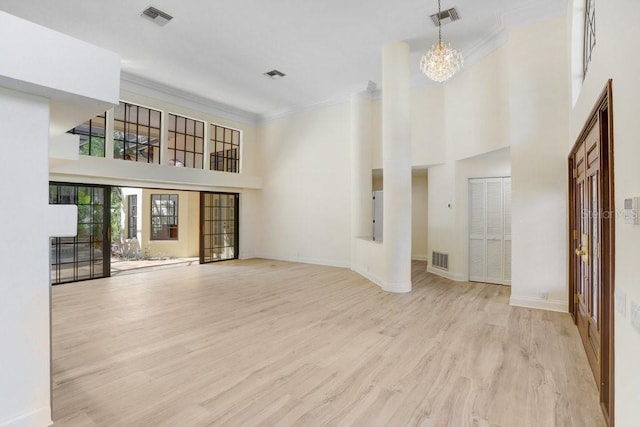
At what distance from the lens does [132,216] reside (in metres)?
11.5

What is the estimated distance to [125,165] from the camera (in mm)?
6852

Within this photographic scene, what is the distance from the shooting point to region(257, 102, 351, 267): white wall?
27.6 ft

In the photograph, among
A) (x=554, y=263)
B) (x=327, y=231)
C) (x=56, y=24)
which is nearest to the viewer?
(x=554, y=263)

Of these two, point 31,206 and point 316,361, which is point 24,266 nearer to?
point 31,206

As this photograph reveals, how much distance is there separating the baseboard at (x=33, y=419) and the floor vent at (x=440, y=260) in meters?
→ 6.38

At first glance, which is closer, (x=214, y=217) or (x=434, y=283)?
(x=434, y=283)

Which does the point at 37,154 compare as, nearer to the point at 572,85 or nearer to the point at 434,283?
the point at 572,85

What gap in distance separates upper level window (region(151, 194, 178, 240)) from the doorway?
1049cm

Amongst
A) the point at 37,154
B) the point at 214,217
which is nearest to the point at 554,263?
the point at 37,154

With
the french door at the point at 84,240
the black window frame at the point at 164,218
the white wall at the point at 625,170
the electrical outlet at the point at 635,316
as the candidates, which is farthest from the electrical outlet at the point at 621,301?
the black window frame at the point at 164,218

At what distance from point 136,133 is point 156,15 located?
3390mm

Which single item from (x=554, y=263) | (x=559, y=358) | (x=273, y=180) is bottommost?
(x=559, y=358)

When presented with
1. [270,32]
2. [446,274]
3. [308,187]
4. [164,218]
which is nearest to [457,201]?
[446,274]

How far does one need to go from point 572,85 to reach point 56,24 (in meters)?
7.47
